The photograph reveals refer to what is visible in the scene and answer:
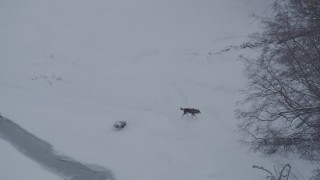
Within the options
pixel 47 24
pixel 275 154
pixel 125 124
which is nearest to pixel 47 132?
pixel 125 124

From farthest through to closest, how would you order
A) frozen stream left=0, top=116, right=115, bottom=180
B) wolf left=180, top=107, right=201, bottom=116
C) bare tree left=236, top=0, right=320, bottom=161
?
wolf left=180, top=107, right=201, bottom=116
frozen stream left=0, top=116, right=115, bottom=180
bare tree left=236, top=0, right=320, bottom=161

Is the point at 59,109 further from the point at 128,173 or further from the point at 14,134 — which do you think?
the point at 128,173

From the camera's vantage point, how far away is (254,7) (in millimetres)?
25047

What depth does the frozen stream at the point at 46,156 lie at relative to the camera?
14578 millimetres

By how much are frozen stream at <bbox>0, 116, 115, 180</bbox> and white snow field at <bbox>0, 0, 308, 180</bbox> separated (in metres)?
0.30

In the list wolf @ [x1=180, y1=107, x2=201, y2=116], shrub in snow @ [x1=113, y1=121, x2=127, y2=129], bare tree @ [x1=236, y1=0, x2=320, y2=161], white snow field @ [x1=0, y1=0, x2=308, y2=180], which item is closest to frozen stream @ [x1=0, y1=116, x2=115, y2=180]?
white snow field @ [x1=0, y1=0, x2=308, y2=180]

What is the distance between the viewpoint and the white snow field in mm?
14820

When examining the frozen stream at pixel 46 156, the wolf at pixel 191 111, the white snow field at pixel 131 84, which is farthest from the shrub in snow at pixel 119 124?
the wolf at pixel 191 111

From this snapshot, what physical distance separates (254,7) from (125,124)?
1280cm

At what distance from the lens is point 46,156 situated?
635 inches

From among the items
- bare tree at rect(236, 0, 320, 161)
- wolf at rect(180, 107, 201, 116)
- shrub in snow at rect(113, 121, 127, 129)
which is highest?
shrub in snow at rect(113, 121, 127, 129)

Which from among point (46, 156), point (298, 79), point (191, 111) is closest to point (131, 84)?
point (191, 111)

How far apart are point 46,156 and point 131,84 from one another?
19.7 ft

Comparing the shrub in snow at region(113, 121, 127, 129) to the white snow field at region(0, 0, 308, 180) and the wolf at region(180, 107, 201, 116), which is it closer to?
the white snow field at region(0, 0, 308, 180)
